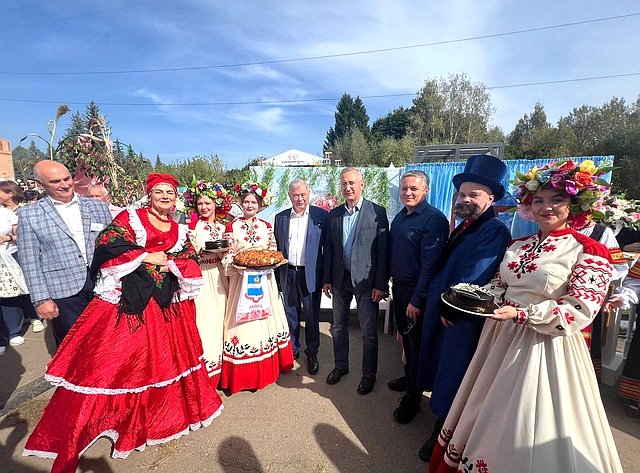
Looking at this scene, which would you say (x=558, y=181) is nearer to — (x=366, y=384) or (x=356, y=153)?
(x=366, y=384)

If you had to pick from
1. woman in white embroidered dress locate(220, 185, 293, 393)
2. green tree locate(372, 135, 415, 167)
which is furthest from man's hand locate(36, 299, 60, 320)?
green tree locate(372, 135, 415, 167)

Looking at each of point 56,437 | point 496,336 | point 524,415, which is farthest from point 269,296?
point 524,415

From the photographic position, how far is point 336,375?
11.6 ft

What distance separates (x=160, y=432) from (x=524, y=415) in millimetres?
2531

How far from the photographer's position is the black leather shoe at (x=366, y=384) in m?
3.31

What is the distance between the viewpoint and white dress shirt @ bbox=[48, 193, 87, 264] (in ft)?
9.91

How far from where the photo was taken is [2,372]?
3.80 meters

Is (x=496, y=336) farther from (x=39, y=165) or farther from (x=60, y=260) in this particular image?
(x=39, y=165)

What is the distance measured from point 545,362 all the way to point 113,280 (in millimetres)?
2859

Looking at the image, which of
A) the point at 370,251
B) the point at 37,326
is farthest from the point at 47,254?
the point at 37,326

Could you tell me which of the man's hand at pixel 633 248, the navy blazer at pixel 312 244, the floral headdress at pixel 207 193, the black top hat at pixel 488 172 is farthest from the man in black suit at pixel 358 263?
the man's hand at pixel 633 248

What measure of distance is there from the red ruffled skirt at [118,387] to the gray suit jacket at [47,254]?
0.81 m

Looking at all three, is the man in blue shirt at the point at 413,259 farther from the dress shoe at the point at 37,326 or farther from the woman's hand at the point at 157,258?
the dress shoe at the point at 37,326

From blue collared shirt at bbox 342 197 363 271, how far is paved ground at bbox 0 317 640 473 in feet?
4.53
